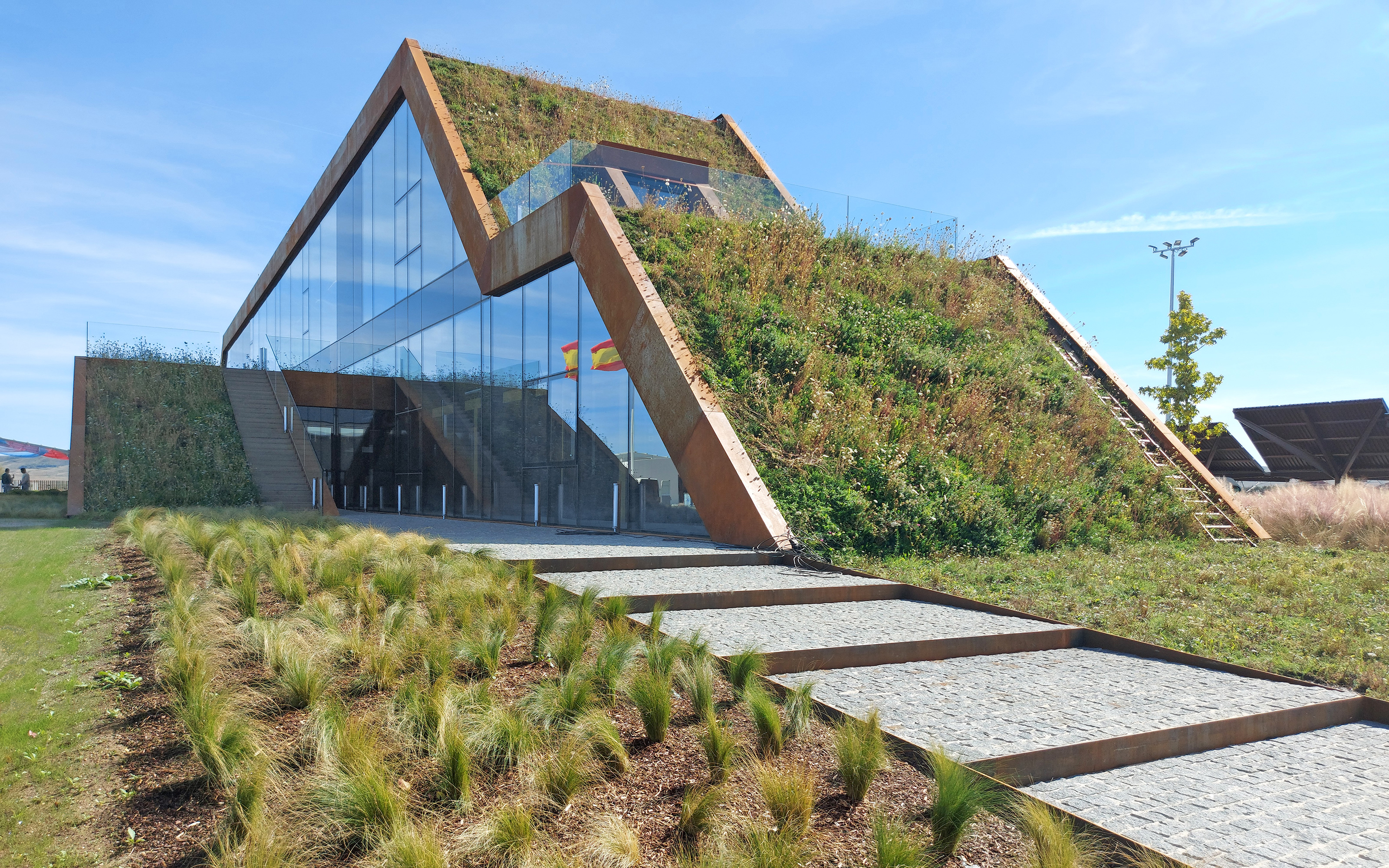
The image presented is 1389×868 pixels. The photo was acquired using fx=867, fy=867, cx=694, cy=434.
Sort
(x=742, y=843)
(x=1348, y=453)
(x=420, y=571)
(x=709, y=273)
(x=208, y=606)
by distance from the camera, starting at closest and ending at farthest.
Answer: (x=742, y=843)
(x=208, y=606)
(x=420, y=571)
(x=709, y=273)
(x=1348, y=453)

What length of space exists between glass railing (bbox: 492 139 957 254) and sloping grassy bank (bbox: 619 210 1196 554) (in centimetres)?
49

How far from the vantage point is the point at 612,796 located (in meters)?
3.33

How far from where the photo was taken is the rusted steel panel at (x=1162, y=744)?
3.59 m

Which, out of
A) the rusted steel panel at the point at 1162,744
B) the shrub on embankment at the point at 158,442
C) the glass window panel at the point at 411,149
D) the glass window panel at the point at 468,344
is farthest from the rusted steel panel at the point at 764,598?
the glass window panel at the point at 411,149

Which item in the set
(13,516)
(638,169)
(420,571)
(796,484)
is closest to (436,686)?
(420,571)

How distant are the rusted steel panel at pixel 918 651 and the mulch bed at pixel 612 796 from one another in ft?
3.24

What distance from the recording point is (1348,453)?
59.7 feet

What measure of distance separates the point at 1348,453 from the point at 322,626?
2067cm

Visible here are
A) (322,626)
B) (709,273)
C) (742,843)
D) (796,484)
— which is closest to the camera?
(742,843)

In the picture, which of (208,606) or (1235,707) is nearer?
(1235,707)

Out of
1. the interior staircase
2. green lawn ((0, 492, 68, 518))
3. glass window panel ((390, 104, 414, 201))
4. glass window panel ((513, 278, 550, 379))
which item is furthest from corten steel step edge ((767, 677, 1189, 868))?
glass window panel ((390, 104, 414, 201))

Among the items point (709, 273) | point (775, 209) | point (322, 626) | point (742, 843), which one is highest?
point (775, 209)

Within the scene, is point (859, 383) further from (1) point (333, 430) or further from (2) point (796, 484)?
(1) point (333, 430)

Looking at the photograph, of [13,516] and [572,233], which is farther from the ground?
[572,233]
